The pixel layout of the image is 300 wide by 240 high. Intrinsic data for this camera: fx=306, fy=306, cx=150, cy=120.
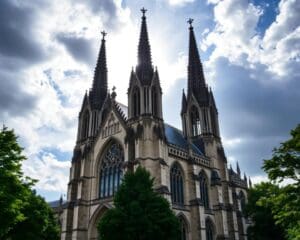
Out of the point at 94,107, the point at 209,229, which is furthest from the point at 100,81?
the point at 209,229

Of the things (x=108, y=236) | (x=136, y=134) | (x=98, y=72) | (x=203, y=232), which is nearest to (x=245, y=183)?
(x=203, y=232)

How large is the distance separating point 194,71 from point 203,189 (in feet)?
73.8

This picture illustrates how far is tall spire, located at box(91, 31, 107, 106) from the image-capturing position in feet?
160

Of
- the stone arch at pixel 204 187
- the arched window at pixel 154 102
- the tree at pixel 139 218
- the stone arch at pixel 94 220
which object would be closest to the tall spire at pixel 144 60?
the arched window at pixel 154 102

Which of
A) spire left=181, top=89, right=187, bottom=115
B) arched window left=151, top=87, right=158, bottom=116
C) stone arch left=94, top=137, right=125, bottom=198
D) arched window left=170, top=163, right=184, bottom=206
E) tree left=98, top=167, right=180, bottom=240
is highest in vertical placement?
spire left=181, top=89, right=187, bottom=115

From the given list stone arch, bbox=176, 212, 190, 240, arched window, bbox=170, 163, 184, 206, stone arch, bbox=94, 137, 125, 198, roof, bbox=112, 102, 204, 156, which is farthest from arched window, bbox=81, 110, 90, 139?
stone arch, bbox=176, 212, 190, 240

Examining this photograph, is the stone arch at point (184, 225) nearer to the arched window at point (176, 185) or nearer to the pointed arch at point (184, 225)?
the pointed arch at point (184, 225)

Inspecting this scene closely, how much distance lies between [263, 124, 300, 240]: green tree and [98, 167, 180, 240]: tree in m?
10.0

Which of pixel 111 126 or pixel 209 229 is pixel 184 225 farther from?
pixel 111 126

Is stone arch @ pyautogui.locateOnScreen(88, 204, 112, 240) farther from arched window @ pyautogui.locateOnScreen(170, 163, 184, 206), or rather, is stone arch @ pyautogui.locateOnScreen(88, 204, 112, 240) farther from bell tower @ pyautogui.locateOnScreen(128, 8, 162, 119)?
bell tower @ pyautogui.locateOnScreen(128, 8, 162, 119)

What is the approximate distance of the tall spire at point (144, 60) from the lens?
1622 inches

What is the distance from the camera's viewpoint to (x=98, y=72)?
5272 cm

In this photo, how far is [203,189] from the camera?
4112 cm

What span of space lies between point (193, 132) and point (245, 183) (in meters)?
16.7
